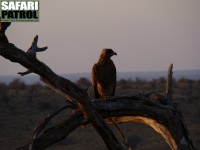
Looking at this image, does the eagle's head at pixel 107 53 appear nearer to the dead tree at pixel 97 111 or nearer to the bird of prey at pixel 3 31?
the dead tree at pixel 97 111

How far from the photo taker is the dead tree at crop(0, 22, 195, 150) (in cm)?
548

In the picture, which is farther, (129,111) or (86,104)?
(129,111)

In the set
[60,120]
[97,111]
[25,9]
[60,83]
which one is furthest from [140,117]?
[60,120]

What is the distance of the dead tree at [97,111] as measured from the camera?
5.48 meters

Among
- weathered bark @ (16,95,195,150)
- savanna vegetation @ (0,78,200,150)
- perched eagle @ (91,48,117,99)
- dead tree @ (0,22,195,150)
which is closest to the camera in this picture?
dead tree @ (0,22,195,150)

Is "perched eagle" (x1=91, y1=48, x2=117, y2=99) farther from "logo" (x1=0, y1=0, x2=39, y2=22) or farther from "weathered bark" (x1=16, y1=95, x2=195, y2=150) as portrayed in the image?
"weathered bark" (x1=16, y1=95, x2=195, y2=150)

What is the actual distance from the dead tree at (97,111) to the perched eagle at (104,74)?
2.20m

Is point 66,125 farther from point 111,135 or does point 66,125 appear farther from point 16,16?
point 16,16

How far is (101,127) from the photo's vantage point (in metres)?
5.93

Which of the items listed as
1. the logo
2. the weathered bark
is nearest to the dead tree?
the weathered bark

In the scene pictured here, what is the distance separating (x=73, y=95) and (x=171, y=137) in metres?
2.05

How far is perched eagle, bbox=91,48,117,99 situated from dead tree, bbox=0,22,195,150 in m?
2.20

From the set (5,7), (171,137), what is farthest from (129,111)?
(5,7)

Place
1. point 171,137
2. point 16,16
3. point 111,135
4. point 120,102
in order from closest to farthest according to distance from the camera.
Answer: point 111,135
point 120,102
point 171,137
point 16,16
